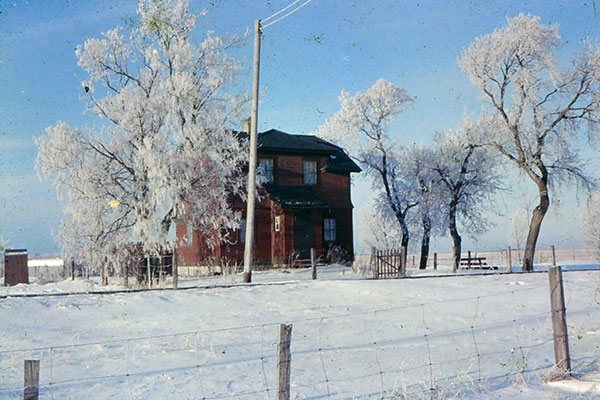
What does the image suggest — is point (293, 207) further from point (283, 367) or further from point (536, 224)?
point (283, 367)

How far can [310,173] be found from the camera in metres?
36.6

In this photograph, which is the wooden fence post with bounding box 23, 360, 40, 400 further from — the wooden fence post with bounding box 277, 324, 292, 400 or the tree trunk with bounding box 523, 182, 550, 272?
the tree trunk with bounding box 523, 182, 550, 272

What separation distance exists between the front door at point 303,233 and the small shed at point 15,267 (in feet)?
49.3

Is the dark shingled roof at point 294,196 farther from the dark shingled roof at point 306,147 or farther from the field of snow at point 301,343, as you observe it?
the field of snow at point 301,343

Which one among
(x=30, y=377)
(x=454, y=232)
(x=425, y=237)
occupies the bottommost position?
(x=30, y=377)

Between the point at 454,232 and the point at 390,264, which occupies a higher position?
the point at 454,232

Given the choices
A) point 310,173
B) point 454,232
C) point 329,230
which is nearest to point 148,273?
point 329,230

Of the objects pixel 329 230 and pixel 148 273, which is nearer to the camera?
pixel 148 273

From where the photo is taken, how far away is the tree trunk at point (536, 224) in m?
30.9

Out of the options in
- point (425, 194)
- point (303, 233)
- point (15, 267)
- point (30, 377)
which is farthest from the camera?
point (425, 194)

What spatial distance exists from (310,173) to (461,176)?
10941mm

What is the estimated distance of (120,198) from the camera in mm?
25844

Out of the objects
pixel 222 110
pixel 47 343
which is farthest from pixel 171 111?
pixel 47 343

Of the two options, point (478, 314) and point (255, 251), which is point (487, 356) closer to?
point (478, 314)
